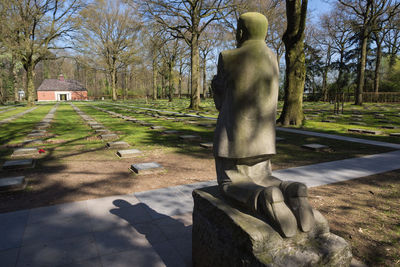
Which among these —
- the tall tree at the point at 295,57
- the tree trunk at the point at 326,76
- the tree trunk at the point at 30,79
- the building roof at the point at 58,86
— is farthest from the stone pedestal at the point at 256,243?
the building roof at the point at 58,86

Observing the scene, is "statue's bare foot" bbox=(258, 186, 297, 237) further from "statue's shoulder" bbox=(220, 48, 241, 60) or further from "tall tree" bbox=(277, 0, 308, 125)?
"tall tree" bbox=(277, 0, 308, 125)

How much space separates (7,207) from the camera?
12.7ft

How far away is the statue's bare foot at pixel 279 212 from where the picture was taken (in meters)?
1.88

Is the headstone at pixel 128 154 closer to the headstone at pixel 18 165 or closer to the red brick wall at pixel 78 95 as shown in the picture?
the headstone at pixel 18 165

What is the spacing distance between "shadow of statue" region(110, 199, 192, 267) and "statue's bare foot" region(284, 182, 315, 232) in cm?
127

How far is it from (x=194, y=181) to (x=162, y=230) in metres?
1.93

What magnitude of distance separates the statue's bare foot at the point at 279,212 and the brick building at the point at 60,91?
6874 cm

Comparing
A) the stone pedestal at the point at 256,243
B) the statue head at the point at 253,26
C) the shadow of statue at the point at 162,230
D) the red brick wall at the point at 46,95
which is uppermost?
the red brick wall at the point at 46,95

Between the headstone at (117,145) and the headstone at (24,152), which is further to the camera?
the headstone at (117,145)

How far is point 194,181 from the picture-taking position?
5102 mm

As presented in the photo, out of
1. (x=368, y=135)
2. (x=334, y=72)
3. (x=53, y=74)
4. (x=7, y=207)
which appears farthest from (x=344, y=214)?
(x=53, y=74)

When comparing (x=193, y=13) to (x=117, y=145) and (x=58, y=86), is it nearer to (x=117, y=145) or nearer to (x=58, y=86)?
(x=117, y=145)

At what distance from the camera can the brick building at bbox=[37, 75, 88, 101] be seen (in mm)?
60809

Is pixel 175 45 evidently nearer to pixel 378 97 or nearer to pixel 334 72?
pixel 334 72
